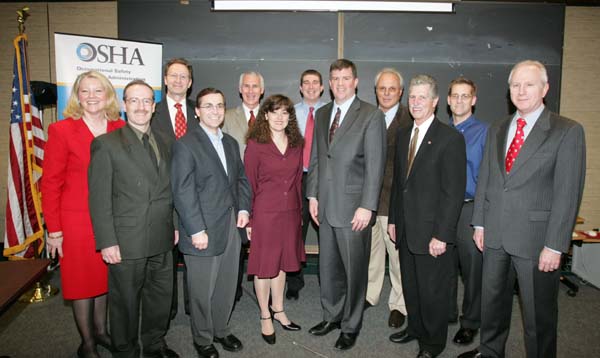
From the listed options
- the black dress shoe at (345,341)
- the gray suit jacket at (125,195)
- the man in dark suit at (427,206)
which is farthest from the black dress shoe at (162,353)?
the man in dark suit at (427,206)

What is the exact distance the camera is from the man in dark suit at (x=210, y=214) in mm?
2641

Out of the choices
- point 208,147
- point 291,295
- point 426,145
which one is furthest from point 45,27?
point 426,145

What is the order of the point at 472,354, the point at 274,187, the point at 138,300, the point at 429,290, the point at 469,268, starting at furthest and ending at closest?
the point at 469,268, the point at 274,187, the point at 472,354, the point at 429,290, the point at 138,300

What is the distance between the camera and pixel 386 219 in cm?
358

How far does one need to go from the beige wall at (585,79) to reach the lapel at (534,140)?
11.1 feet

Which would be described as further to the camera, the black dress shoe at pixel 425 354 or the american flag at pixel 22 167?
the american flag at pixel 22 167

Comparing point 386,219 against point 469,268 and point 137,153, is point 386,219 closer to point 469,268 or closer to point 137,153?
point 469,268

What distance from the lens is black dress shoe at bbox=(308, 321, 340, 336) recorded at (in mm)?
3279

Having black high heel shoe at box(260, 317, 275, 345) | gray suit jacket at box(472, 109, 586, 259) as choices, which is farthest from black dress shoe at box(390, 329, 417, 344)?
gray suit jacket at box(472, 109, 586, 259)

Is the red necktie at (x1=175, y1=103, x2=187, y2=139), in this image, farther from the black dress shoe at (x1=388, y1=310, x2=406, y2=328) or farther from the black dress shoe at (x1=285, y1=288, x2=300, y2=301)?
the black dress shoe at (x1=388, y1=310, x2=406, y2=328)

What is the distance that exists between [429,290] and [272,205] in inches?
48.9

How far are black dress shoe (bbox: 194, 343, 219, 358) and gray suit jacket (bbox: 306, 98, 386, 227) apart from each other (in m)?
1.25

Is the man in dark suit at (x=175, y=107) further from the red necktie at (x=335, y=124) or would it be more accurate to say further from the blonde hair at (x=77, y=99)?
the red necktie at (x=335, y=124)

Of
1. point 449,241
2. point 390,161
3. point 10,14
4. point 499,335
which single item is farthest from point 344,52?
point 10,14
